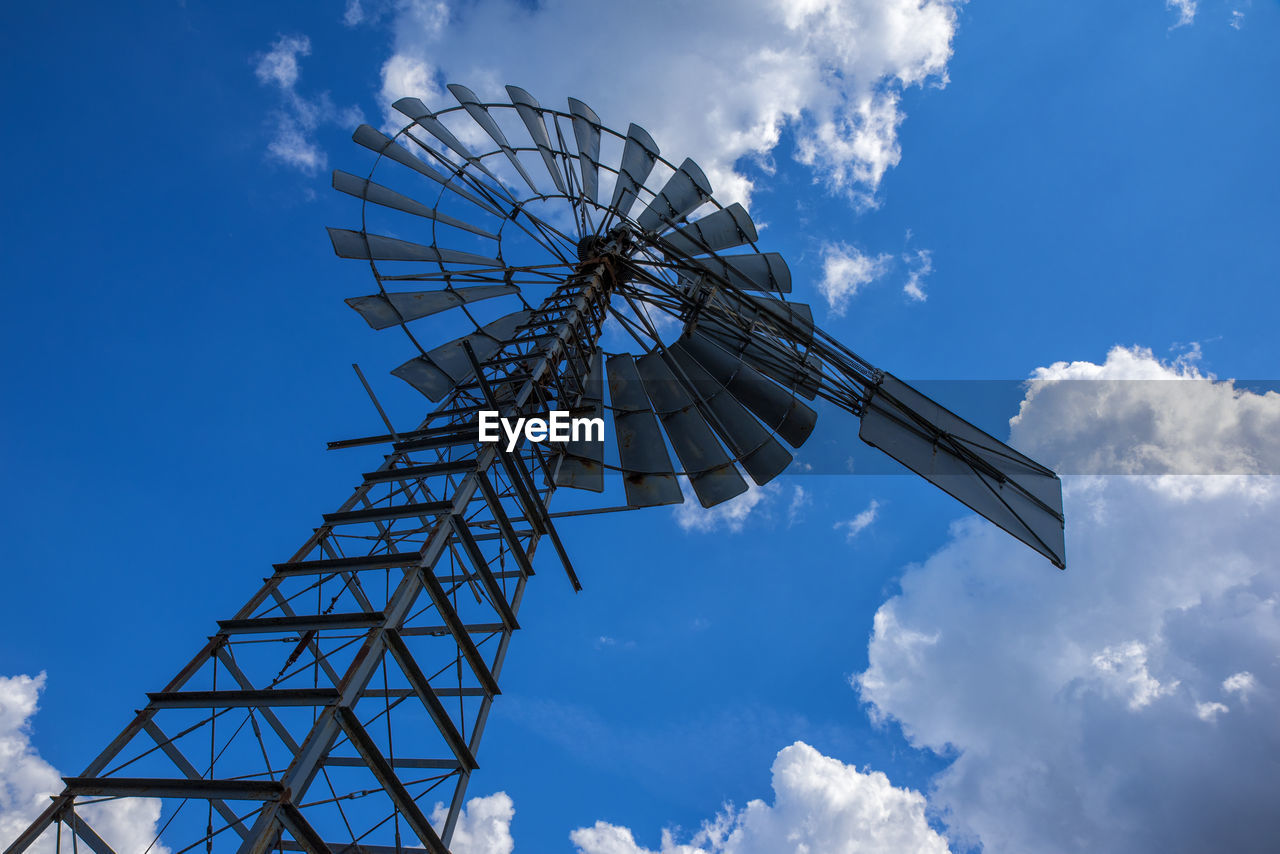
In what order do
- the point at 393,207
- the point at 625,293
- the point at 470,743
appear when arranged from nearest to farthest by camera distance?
1. the point at 470,743
2. the point at 393,207
3. the point at 625,293

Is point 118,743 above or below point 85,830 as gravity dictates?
above

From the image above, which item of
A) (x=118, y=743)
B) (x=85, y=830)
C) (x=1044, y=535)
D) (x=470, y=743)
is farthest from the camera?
(x=1044, y=535)

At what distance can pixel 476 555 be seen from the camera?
8.79 m

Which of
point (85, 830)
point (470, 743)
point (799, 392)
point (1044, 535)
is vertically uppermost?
point (799, 392)

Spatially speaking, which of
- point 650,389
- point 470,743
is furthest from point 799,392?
point 470,743

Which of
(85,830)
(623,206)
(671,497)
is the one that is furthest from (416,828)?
(623,206)

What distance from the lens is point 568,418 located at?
12367 millimetres

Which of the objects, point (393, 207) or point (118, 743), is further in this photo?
point (393, 207)

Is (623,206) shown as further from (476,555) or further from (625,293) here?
(476,555)

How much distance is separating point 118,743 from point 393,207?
973 cm

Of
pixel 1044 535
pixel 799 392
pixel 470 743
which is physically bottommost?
pixel 470 743

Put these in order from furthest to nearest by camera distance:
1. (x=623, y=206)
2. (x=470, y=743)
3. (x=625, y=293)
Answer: (x=623, y=206)
(x=625, y=293)
(x=470, y=743)

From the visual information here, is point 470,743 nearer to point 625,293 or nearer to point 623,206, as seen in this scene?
point 625,293

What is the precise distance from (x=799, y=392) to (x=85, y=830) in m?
11.9
